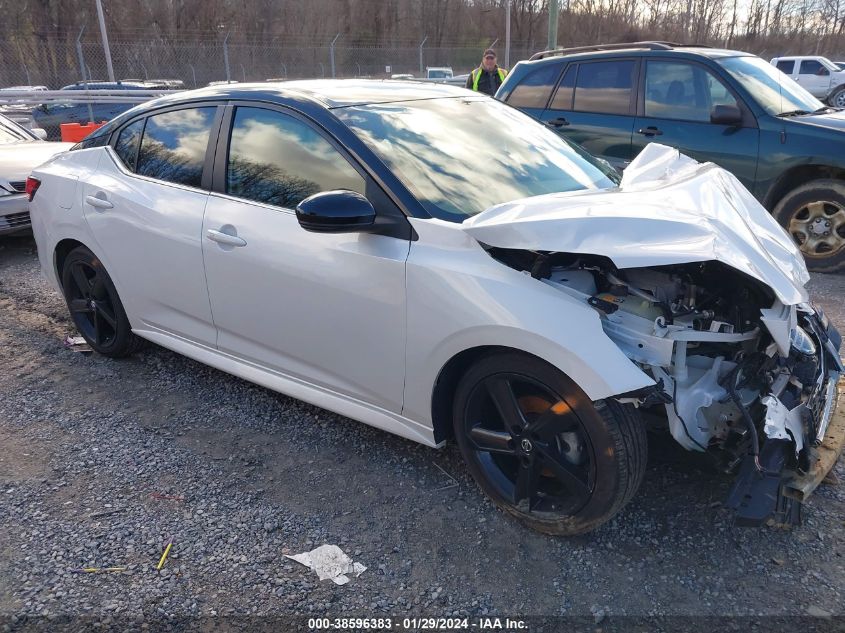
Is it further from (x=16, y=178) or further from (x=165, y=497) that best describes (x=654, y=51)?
(x=16, y=178)

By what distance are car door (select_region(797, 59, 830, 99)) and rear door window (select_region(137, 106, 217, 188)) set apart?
24852mm

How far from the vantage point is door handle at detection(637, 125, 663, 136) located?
20.9 ft

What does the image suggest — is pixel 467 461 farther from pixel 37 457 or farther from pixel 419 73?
pixel 419 73

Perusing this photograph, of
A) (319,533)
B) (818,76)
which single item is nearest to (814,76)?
(818,76)

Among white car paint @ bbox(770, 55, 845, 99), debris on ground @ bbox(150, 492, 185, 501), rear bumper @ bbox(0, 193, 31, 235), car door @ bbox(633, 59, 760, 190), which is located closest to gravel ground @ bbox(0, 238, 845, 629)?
debris on ground @ bbox(150, 492, 185, 501)

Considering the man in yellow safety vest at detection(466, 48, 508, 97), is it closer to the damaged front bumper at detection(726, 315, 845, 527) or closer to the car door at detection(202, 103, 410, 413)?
the car door at detection(202, 103, 410, 413)

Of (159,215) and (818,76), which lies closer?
(159,215)

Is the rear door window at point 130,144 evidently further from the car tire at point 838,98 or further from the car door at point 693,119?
the car tire at point 838,98

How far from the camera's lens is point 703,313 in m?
2.34

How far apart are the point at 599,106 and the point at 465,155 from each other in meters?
4.30

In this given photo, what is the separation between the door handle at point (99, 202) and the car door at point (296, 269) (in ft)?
3.03

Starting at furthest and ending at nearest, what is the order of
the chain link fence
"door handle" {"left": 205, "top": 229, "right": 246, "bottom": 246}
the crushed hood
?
the chain link fence < "door handle" {"left": 205, "top": 229, "right": 246, "bottom": 246} < the crushed hood

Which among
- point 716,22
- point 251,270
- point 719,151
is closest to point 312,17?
point 716,22

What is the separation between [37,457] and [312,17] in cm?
4268
